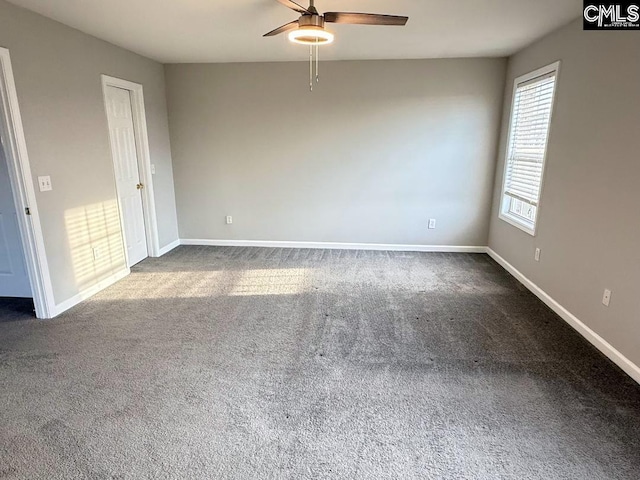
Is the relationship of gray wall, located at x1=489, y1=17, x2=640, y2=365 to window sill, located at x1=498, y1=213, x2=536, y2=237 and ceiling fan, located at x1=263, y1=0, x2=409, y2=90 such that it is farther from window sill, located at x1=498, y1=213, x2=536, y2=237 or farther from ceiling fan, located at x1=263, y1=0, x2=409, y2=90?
ceiling fan, located at x1=263, y1=0, x2=409, y2=90

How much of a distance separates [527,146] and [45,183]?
464 centimetres

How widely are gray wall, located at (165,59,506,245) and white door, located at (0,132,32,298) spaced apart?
7.09ft

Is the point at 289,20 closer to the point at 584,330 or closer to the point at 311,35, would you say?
the point at 311,35

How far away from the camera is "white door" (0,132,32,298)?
327 centimetres

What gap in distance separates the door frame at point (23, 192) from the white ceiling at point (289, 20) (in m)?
0.66

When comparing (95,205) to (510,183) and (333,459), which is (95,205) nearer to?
(333,459)

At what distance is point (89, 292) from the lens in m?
3.61

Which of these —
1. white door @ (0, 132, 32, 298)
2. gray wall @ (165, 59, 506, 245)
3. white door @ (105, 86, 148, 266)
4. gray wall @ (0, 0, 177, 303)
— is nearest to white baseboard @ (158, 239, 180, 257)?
white door @ (105, 86, 148, 266)

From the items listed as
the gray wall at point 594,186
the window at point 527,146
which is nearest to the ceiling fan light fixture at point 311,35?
the gray wall at point 594,186

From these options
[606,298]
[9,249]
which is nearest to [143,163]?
[9,249]

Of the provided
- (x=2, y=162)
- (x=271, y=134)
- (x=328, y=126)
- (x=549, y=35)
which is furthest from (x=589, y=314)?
(x=2, y=162)

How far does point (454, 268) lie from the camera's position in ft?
14.7

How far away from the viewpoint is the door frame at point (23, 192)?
8.87 ft

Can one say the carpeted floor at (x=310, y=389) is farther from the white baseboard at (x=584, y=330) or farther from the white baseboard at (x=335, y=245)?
the white baseboard at (x=335, y=245)
